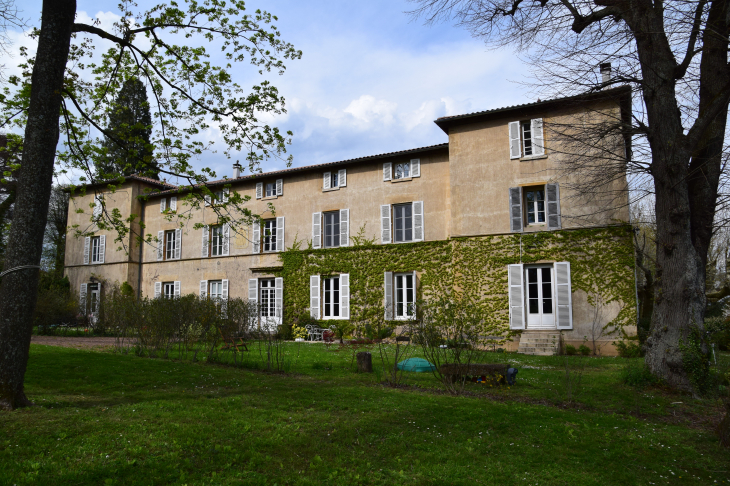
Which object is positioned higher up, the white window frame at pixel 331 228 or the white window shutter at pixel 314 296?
the white window frame at pixel 331 228

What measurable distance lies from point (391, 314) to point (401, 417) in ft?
37.9

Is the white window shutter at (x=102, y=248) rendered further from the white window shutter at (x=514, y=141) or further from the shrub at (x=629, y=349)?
the shrub at (x=629, y=349)

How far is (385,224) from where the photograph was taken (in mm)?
17812

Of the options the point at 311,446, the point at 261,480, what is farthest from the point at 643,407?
the point at 261,480

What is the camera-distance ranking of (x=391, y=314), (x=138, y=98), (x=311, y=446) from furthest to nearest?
(x=138, y=98), (x=391, y=314), (x=311, y=446)

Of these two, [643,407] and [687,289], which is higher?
[687,289]

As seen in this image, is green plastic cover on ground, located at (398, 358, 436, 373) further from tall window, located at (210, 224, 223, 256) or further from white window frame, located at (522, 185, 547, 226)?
tall window, located at (210, 224, 223, 256)

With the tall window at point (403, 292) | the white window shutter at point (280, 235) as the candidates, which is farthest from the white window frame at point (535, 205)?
the white window shutter at point (280, 235)

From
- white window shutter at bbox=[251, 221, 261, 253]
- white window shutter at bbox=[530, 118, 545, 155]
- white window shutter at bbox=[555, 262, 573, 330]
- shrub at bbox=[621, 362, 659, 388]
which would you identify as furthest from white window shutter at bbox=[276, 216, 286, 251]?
shrub at bbox=[621, 362, 659, 388]

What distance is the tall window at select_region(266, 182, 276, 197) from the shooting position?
20761 millimetres

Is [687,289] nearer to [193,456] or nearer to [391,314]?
[193,456]

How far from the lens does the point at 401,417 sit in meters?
5.66

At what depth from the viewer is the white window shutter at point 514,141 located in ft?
50.2

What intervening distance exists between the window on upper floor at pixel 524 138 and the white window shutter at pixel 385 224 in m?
4.85
